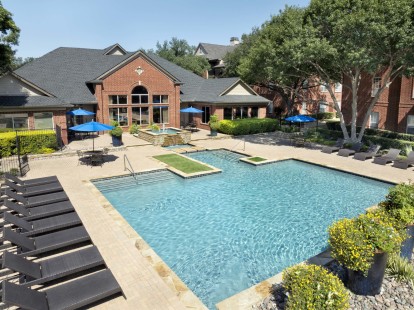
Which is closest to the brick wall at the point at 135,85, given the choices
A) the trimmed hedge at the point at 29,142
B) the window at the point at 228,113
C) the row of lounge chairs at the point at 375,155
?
the window at the point at 228,113

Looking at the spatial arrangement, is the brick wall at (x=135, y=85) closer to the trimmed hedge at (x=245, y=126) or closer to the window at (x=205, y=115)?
the window at (x=205, y=115)

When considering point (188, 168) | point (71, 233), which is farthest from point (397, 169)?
point (71, 233)

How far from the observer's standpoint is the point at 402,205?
9.34 metres

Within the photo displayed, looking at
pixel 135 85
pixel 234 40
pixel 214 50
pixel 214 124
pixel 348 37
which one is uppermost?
pixel 234 40

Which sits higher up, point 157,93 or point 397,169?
point 157,93

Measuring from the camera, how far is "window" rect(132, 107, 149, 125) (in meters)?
32.3

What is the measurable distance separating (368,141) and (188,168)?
16.9 metres

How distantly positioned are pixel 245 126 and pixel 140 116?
1110cm

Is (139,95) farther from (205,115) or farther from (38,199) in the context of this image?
(38,199)

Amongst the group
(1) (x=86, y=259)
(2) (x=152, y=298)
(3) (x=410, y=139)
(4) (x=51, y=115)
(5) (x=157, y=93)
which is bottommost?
(2) (x=152, y=298)

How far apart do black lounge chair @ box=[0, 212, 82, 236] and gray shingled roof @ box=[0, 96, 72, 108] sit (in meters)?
16.0

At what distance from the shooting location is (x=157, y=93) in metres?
32.9

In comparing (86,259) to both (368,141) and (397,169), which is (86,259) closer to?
(397,169)

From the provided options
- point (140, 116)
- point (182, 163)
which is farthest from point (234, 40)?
point (182, 163)
